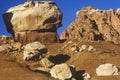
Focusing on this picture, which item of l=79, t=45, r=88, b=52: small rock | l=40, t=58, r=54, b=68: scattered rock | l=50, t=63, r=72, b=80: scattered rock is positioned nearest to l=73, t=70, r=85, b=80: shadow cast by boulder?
l=50, t=63, r=72, b=80: scattered rock

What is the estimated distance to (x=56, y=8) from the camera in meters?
51.8

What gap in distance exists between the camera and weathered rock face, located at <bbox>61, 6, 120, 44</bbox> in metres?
125

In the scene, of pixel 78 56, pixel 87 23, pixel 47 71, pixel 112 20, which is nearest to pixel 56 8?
pixel 78 56

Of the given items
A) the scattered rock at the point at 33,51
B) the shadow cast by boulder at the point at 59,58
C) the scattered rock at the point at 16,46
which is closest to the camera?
the scattered rock at the point at 33,51

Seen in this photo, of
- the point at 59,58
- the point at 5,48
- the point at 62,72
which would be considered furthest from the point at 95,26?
the point at 62,72

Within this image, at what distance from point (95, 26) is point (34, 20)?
89.7 metres

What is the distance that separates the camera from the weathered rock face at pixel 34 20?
165 feet

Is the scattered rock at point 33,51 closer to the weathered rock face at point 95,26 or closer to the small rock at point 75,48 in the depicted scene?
the small rock at point 75,48

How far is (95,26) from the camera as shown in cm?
13912

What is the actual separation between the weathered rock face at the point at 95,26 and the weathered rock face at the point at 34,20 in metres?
64.9

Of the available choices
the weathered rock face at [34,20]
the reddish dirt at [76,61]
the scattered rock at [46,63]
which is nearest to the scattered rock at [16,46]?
the reddish dirt at [76,61]

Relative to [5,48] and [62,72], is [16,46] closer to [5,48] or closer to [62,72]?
[5,48]

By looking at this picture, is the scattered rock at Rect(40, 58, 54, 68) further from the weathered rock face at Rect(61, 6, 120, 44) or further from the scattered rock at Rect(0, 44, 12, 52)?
the weathered rock face at Rect(61, 6, 120, 44)

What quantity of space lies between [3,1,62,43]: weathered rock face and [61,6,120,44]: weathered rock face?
64.9m
